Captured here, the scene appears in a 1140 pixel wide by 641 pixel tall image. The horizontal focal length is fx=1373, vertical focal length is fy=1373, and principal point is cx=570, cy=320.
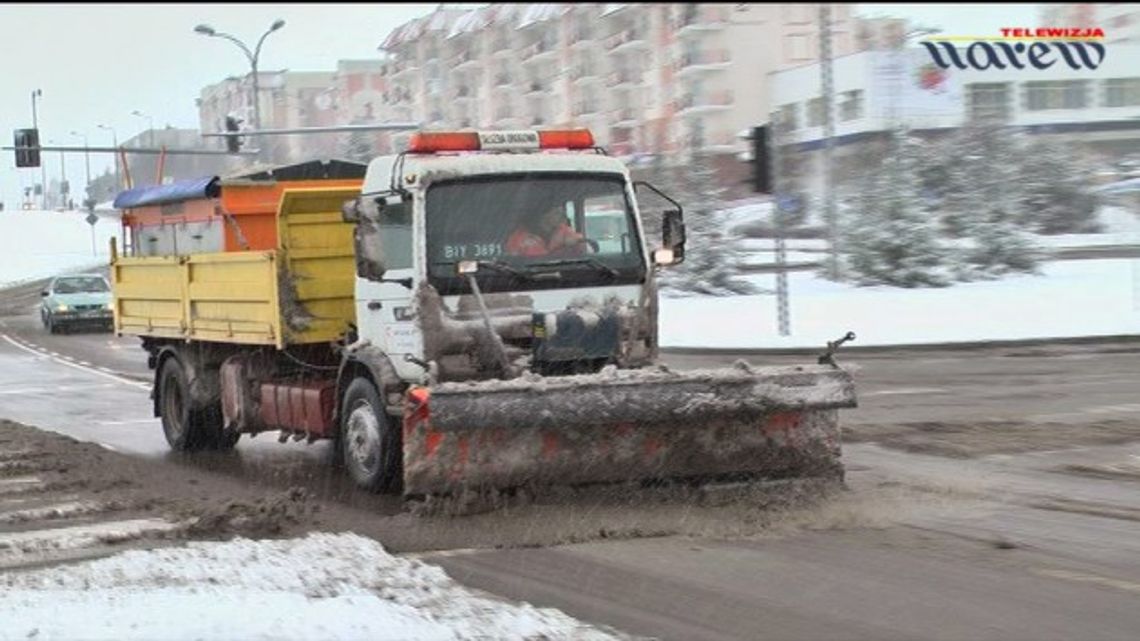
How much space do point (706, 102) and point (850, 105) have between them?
10.4 m

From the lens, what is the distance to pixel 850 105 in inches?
2360

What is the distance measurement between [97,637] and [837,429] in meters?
5.16

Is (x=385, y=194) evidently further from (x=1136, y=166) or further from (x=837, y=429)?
(x=1136, y=166)

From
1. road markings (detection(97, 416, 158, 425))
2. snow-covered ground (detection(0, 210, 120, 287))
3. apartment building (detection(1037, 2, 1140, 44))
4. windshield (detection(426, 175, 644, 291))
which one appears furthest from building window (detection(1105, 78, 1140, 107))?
windshield (detection(426, 175, 644, 291))

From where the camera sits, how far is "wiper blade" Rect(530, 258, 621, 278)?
30.0 feet

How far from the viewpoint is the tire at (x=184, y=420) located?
12.6 metres

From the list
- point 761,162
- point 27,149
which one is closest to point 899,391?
point 761,162

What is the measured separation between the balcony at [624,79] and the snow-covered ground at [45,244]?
84.7 feet

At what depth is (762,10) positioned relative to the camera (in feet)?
28.5

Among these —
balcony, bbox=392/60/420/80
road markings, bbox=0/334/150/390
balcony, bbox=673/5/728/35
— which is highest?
balcony, bbox=392/60/420/80

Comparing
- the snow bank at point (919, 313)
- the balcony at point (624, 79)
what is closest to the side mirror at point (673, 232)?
the snow bank at point (919, 313)

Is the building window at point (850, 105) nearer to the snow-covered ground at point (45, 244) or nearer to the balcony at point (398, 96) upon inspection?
the balcony at point (398, 96)

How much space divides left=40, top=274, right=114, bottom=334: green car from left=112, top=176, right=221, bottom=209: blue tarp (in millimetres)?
22900

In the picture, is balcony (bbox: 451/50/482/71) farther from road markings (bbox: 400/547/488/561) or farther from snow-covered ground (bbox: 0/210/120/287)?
road markings (bbox: 400/547/488/561)
